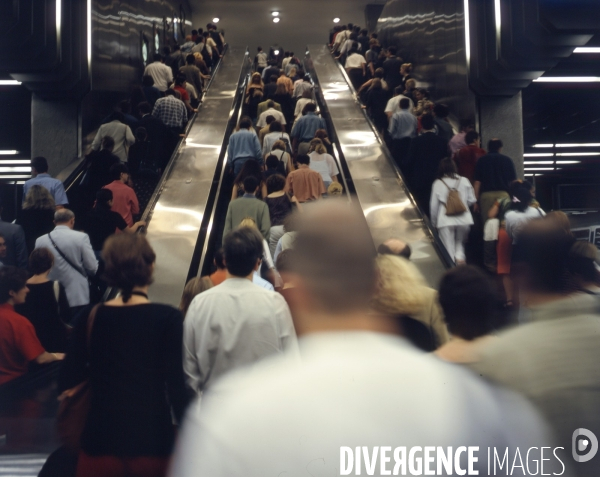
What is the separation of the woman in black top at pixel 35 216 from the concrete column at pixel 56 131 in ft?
12.2

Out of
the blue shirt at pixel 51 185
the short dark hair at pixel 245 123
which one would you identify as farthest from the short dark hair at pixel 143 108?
the blue shirt at pixel 51 185

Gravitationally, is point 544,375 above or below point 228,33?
below

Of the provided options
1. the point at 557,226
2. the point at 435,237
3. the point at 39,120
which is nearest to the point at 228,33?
the point at 39,120

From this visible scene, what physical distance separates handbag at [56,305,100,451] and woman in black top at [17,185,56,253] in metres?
4.08

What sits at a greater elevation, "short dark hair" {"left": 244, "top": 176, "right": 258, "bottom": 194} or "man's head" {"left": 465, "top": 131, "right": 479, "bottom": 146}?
"man's head" {"left": 465, "top": 131, "right": 479, "bottom": 146}

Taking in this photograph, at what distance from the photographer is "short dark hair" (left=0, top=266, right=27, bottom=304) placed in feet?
13.5

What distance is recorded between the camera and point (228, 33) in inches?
1074

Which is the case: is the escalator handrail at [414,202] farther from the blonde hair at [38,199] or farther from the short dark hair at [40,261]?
the blonde hair at [38,199]

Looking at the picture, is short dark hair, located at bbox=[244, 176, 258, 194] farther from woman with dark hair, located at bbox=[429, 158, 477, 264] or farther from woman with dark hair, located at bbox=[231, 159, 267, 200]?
woman with dark hair, located at bbox=[429, 158, 477, 264]

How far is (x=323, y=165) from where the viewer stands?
8.15 metres

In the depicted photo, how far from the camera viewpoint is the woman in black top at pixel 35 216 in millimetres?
6086

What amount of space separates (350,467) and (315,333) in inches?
11.8

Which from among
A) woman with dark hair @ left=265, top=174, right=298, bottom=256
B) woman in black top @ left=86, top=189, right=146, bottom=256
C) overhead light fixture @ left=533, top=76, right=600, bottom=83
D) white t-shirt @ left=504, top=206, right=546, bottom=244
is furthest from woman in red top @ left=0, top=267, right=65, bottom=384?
overhead light fixture @ left=533, top=76, right=600, bottom=83

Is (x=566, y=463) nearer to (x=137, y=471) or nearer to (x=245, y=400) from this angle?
(x=245, y=400)
